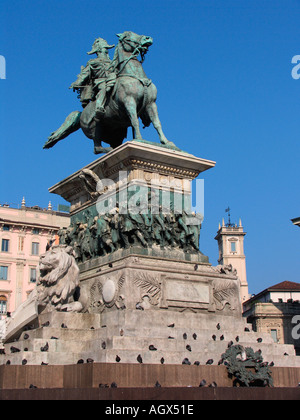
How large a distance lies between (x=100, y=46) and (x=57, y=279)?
9701 millimetres

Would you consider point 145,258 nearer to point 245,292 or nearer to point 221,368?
point 221,368

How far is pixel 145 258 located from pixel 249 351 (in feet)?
13.7

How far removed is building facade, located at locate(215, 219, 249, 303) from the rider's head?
300ft

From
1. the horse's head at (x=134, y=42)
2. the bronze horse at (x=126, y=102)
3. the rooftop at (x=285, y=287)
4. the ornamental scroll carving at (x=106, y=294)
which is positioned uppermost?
the rooftop at (x=285, y=287)

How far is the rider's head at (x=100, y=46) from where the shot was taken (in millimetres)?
22844

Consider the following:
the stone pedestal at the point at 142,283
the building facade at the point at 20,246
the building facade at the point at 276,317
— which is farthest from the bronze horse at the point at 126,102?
the building facade at the point at 276,317

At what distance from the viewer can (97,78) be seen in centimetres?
2214

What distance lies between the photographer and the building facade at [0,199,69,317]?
200ft

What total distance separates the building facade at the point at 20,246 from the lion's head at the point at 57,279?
4384cm

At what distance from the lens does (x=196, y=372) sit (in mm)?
14234

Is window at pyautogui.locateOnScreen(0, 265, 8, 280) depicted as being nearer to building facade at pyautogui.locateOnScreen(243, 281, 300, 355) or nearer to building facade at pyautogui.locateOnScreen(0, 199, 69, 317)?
building facade at pyautogui.locateOnScreen(0, 199, 69, 317)

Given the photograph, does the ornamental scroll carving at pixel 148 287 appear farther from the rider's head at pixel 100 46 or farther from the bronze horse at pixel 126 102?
the rider's head at pixel 100 46

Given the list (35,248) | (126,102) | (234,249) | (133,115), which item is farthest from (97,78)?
(234,249)
